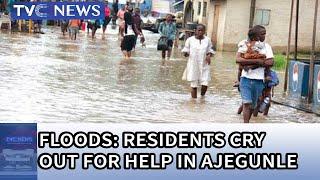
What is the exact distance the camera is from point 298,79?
41.3 feet

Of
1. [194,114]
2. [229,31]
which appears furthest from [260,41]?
[229,31]

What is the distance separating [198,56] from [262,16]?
15.9m

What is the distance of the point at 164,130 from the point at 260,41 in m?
3.77

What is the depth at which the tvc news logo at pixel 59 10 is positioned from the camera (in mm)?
6137

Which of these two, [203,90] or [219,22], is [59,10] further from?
[219,22]

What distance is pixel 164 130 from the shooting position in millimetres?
5195

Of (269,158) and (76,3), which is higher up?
(76,3)

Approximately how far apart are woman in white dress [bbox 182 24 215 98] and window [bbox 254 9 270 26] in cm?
1557

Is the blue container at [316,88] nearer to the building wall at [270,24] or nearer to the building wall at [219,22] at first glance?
the building wall at [270,24]

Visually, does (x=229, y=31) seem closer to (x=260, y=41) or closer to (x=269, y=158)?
(x=260, y=41)

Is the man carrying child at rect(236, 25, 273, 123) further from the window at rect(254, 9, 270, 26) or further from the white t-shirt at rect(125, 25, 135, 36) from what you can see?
the window at rect(254, 9, 270, 26)

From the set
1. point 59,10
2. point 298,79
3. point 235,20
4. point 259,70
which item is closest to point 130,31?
point 235,20
